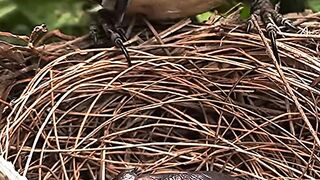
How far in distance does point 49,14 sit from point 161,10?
33 cm

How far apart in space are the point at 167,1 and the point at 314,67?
390 mm

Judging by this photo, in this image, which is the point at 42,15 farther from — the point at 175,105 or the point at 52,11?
the point at 175,105

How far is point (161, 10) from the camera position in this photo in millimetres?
1989

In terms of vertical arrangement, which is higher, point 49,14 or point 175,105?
point 49,14

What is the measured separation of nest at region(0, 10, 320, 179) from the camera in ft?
5.93

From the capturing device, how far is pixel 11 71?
1890 millimetres

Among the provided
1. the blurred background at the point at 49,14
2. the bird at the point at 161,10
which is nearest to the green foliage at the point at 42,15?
the blurred background at the point at 49,14

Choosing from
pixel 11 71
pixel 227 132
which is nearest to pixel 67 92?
pixel 11 71

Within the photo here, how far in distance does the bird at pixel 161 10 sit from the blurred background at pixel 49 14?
3.7 inches

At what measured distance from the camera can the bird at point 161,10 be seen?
77.2 inches

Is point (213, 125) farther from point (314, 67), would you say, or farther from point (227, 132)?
point (314, 67)

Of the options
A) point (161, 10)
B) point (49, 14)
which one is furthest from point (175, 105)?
point (49, 14)

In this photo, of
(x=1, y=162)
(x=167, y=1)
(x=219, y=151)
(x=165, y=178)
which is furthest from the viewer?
(x=167, y=1)

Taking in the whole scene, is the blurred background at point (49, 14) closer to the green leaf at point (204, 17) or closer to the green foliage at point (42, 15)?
the green foliage at point (42, 15)
